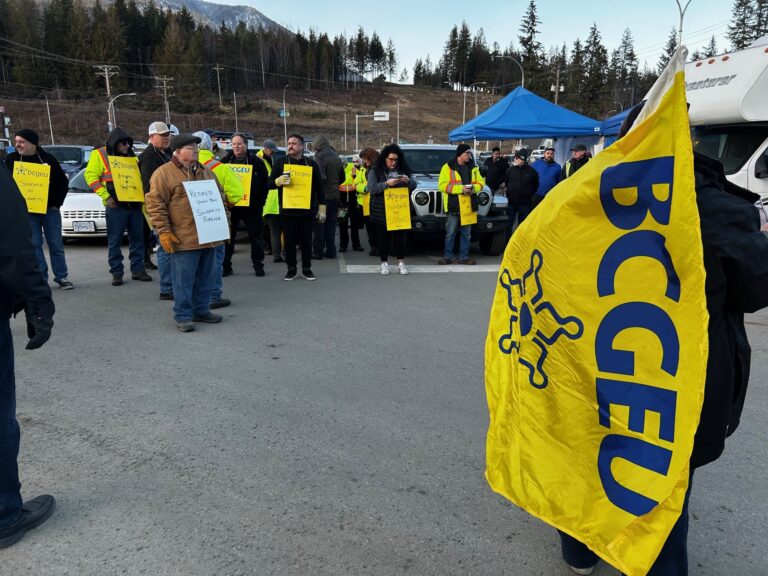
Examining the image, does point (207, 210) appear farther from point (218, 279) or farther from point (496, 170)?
point (496, 170)

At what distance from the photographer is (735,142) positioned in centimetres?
913

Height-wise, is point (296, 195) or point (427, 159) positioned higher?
point (427, 159)

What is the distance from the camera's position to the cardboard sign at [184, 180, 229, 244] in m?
5.71

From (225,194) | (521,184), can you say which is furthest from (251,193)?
(521,184)

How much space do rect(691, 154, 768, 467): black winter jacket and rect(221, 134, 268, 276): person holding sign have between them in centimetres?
728

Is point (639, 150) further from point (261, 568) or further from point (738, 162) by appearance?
point (738, 162)

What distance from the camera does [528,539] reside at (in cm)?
266

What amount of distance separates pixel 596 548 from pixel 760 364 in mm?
3816

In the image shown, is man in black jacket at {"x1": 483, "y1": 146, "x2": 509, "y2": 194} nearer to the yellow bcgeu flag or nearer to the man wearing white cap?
the man wearing white cap

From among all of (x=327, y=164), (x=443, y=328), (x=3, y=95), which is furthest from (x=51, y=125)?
(x=443, y=328)

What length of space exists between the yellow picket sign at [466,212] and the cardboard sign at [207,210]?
405 centimetres

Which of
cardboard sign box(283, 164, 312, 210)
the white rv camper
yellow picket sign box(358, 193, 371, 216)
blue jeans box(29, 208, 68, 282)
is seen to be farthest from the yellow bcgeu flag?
yellow picket sign box(358, 193, 371, 216)

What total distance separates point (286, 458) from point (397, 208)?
546cm

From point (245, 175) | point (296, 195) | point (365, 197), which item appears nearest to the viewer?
point (296, 195)
